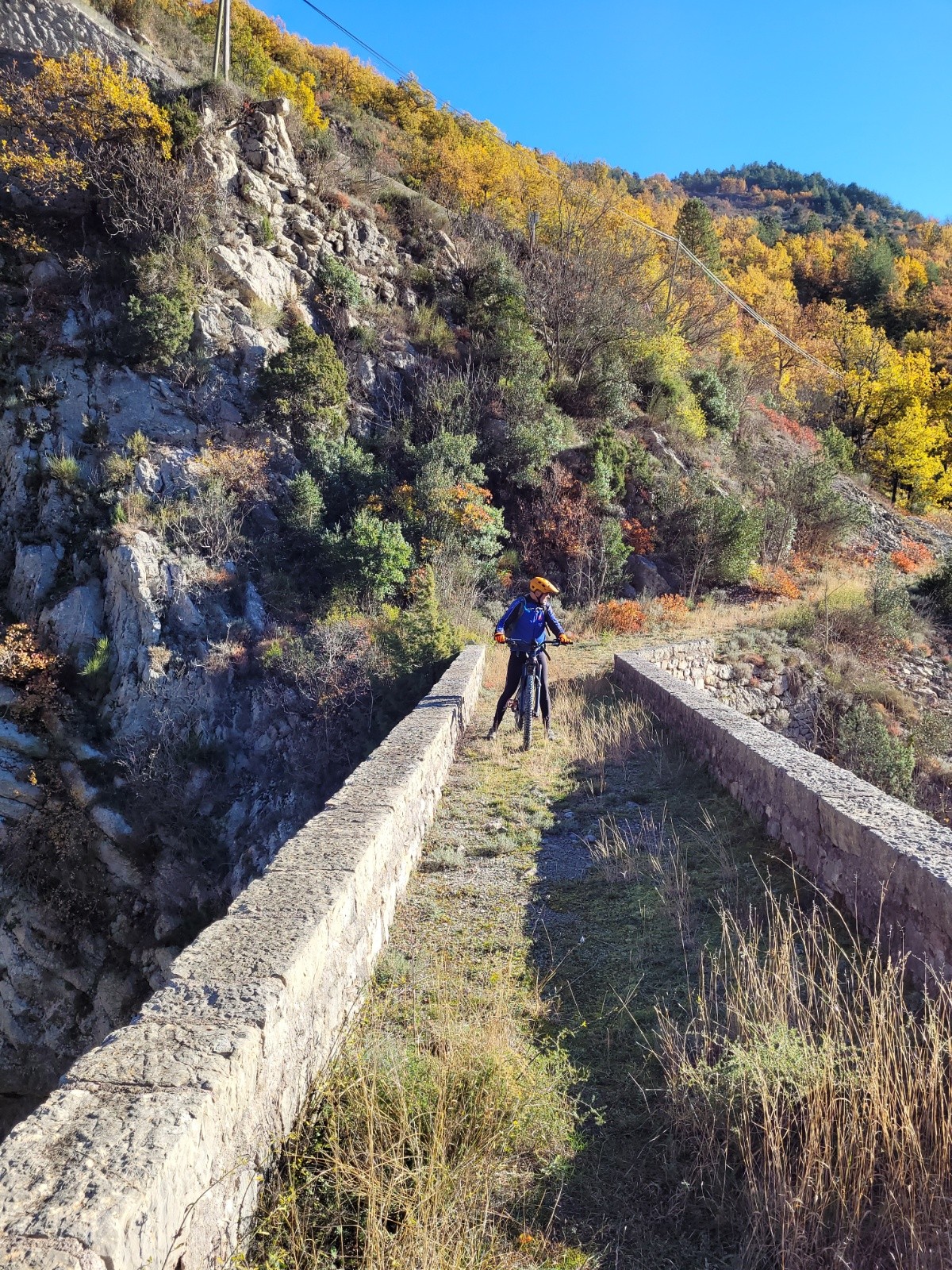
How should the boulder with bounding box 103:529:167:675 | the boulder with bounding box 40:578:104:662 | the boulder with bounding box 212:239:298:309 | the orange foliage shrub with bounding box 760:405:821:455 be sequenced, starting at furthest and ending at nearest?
1. the orange foliage shrub with bounding box 760:405:821:455
2. the boulder with bounding box 212:239:298:309
3. the boulder with bounding box 40:578:104:662
4. the boulder with bounding box 103:529:167:675

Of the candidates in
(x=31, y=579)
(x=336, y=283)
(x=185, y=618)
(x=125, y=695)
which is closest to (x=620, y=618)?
(x=185, y=618)

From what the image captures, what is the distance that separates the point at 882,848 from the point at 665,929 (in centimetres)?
121

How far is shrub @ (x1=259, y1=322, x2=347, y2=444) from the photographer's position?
48.9 ft

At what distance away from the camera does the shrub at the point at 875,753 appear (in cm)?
869

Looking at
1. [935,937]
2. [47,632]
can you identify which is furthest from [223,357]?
[935,937]

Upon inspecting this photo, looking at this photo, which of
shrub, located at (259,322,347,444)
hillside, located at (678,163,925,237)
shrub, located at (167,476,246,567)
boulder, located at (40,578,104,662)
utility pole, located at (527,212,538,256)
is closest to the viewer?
boulder, located at (40,578,104,662)

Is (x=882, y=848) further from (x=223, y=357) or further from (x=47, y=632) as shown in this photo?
(x=223, y=357)

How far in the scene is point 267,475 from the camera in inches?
557

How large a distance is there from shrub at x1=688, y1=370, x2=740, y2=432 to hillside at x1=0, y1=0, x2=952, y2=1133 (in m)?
0.10

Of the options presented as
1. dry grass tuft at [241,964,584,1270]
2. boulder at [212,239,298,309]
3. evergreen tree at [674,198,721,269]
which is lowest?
dry grass tuft at [241,964,584,1270]

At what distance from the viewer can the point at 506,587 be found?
15352 millimetres

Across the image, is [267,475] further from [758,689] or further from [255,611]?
[758,689]

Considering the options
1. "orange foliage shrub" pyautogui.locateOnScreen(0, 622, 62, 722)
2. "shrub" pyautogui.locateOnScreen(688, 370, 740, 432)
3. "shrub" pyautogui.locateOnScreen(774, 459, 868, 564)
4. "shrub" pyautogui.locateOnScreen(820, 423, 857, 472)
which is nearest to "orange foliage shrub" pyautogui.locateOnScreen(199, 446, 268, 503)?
"orange foliage shrub" pyautogui.locateOnScreen(0, 622, 62, 722)

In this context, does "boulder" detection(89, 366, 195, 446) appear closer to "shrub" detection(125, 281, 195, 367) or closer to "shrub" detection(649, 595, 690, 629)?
"shrub" detection(125, 281, 195, 367)
